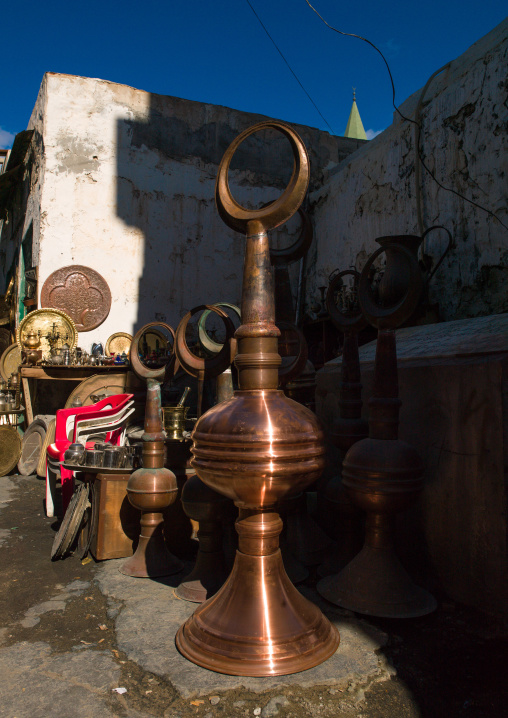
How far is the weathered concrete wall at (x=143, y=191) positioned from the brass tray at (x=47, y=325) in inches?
12.4

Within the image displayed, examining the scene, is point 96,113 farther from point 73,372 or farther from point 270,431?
point 270,431

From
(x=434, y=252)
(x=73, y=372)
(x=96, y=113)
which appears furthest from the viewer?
(x=96, y=113)

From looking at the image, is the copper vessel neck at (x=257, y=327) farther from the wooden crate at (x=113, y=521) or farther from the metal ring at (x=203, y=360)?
the wooden crate at (x=113, y=521)

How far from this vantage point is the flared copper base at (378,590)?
80.4 inches

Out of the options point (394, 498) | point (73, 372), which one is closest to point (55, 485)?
point (73, 372)

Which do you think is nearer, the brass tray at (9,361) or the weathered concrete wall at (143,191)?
the weathered concrete wall at (143,191)

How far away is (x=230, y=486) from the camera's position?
175cm

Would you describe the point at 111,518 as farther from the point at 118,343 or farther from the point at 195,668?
the point at 118,343

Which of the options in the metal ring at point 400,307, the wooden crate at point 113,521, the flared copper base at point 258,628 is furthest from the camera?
the wooden crate at point 113,521

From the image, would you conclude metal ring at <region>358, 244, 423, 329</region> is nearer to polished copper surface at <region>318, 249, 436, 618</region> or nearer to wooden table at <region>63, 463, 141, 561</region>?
polished copper surface at <region>318, 249, 436, 618</region>

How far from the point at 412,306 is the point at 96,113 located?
23.5ft

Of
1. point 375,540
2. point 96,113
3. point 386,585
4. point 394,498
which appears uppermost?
point 96,113

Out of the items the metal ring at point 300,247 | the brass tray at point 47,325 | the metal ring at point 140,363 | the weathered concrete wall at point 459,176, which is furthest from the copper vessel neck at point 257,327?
the brass tray at point 47,325

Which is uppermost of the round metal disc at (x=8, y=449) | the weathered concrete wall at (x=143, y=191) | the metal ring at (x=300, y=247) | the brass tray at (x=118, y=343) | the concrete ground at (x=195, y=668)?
the weathered concrete wall at (x=143, y=191)
